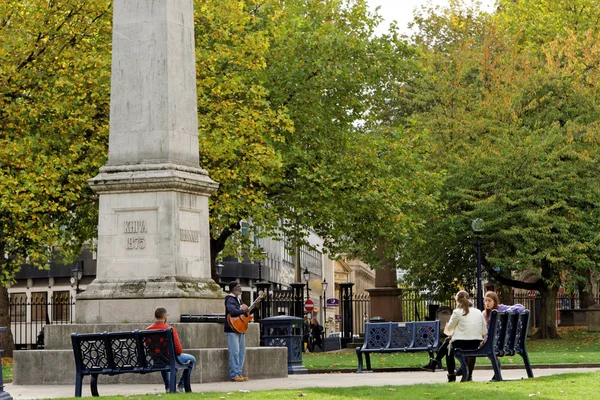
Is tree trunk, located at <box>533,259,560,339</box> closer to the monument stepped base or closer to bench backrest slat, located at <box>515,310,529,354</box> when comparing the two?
bench backrest slat, located at <box>515,310,529,354</box>

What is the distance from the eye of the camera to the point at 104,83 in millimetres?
30031

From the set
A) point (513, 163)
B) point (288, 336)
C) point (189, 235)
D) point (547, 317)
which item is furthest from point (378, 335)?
point (547, 317)

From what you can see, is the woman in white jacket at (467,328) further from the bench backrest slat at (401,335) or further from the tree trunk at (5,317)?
the tree trunk at (5,317)

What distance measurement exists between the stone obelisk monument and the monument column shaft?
0.05 feet

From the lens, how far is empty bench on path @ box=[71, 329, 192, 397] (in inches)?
581

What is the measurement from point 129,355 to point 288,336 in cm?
785

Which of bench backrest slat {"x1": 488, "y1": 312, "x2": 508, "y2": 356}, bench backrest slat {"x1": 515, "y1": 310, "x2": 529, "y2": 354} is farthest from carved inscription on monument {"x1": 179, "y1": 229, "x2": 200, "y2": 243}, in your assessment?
bench backrest slat {"x1": 515, "y1": 310, "x2": 529, "y2": 354}

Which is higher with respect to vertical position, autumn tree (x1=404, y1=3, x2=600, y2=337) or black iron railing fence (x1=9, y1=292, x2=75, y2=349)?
autumn tree (x1=404, y1=3, x2=600, y2=337)

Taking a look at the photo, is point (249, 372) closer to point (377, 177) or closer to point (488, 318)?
point (488, 318)

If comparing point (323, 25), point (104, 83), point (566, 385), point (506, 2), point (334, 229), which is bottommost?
point (566, 385)

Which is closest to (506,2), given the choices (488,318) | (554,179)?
(554,179)

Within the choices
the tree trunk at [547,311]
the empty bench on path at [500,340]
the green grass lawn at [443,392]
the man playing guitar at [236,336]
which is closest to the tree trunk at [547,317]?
the tree trunk at [547,311]

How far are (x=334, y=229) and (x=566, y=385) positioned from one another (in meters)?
21.7

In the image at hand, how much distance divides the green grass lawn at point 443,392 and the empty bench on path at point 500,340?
3.33ft
